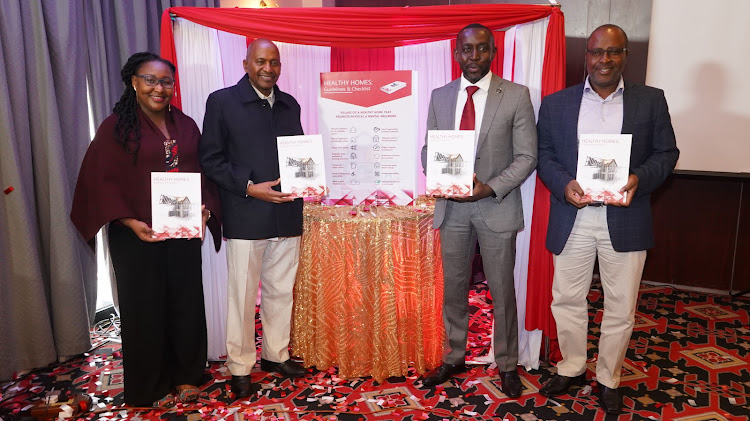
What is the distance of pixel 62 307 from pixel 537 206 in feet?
10.3

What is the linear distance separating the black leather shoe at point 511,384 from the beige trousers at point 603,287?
11.5 inches

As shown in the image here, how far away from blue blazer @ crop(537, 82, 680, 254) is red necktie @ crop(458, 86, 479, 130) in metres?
0.41

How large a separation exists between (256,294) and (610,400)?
207cm

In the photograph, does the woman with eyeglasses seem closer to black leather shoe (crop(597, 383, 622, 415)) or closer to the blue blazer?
the blue blazer

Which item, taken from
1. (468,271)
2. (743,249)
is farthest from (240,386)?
(743,249)

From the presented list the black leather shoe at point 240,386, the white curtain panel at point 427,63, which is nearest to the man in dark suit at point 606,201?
the white curtain panel at point 427,63

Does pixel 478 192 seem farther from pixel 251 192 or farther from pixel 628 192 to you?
pixel 251 192

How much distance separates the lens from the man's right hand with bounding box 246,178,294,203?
2756mm

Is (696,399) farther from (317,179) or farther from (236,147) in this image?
(236,147)

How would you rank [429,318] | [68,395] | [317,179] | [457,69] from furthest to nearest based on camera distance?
[457,69] → [429,318] → [68,395] → [317,179]

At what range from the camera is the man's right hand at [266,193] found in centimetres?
276

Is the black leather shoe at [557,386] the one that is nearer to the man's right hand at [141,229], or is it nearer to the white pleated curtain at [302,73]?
the white pleated curtain at [302,73]

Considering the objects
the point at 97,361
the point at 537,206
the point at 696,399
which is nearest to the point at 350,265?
the point at 537,206

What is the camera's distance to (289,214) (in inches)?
115
